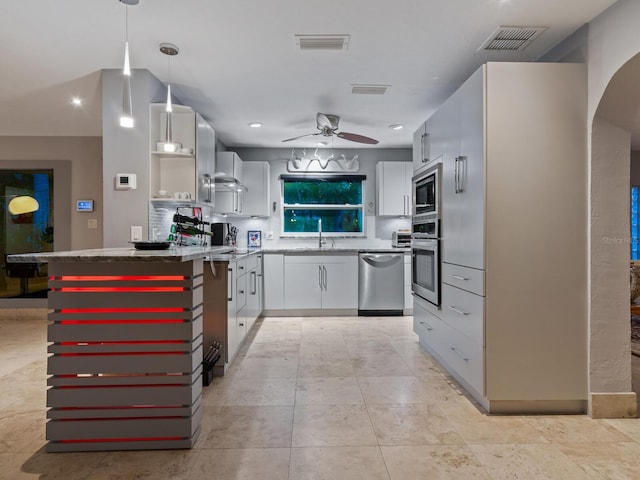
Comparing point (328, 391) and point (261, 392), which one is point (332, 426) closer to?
point (328, 391)

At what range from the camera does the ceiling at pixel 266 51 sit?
2441mm

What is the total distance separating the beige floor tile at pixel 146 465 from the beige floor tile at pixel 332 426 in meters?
0.55

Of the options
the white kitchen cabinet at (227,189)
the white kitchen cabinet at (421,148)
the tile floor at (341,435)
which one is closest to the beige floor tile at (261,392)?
the tile floor at (341,435)

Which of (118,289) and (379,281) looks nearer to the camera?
(118,289)

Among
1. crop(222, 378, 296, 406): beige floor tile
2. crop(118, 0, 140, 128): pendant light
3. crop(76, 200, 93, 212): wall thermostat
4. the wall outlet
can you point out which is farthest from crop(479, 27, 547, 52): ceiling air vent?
crop(76, 200, 93, 212): wall thermostat

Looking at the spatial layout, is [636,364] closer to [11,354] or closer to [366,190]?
[366,190]

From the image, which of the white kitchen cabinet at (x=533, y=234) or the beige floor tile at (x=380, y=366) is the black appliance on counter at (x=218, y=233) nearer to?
the beige floor tile at (x=380, y=366)

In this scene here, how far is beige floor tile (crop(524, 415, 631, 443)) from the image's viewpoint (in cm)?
210

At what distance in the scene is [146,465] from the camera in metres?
1.85

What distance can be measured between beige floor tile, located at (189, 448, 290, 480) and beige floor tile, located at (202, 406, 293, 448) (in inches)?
2.6

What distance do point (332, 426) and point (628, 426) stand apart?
5.52ft

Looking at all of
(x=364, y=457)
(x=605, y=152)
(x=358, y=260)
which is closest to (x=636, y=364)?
(x=605, y=152)

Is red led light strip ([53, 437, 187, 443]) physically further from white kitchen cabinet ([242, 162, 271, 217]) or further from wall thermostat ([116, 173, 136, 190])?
white kitchen cabinet ([242, 162, 271, 217])

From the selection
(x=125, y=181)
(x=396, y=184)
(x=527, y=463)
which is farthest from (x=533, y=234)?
(x=396, y=184)
